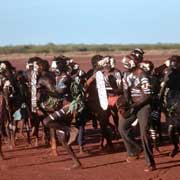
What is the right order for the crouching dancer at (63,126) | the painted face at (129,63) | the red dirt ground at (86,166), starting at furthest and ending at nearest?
the crouching dancer at (63,126) < the painted face at (129,63) < the red dirt ground at (86,166)

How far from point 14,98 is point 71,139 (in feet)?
10.3

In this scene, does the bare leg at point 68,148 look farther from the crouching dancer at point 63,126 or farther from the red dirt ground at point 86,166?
the red dirt ground at point 86,166

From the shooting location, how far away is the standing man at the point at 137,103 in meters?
12.6

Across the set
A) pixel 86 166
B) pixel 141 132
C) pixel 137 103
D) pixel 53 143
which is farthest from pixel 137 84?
pixel 53 143

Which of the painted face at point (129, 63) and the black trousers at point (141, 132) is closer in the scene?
the black trousers at point (141, 132)

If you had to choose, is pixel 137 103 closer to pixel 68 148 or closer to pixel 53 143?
pixel 68 148

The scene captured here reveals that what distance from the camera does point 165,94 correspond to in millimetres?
14562

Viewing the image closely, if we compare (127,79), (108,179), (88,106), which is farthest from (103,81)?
(108,179)

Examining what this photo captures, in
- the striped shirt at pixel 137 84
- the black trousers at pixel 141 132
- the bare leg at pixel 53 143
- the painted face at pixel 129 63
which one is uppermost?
the painted face at pixel 129 63

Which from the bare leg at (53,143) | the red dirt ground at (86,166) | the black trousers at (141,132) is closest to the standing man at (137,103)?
the black trousers at (141,132)

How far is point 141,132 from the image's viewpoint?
1268 cm

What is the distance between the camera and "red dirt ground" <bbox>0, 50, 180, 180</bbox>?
12.8 m

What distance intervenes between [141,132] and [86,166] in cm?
169

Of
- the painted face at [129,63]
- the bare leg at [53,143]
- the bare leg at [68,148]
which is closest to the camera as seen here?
the painted face at [129,63]
